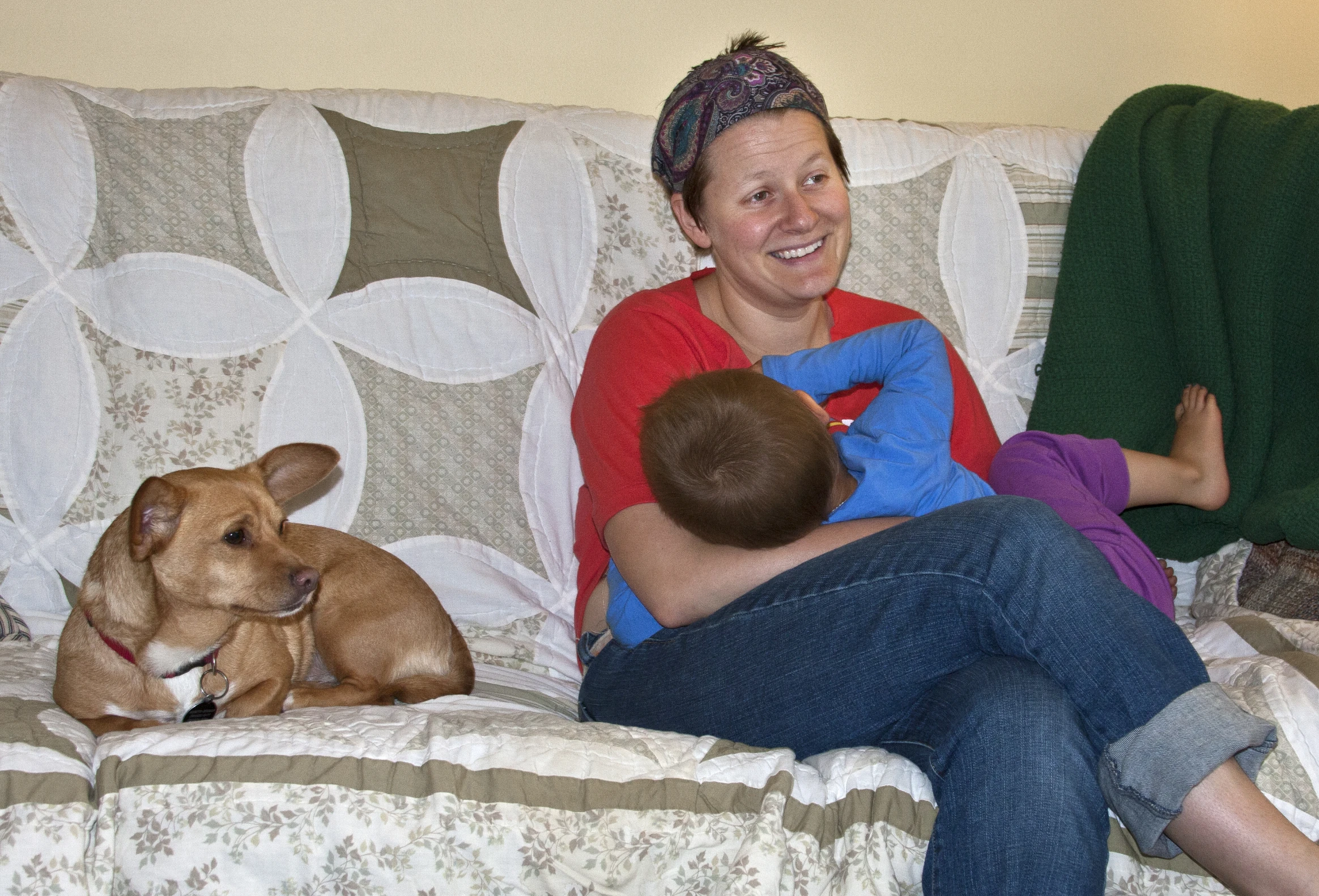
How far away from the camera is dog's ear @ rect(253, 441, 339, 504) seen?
5.21ft

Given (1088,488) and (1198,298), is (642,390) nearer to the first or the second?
(1088,488)

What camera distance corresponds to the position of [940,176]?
220 centimetres

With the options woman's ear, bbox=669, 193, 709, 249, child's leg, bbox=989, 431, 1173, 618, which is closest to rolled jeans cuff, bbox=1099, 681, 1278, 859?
child's leg, bbox=989, 431, 1173, 618

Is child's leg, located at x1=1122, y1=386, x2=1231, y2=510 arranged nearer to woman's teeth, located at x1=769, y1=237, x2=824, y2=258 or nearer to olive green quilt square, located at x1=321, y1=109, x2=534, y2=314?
woman's teeth, located at x1=769, y1=237, x2=824, y2=258

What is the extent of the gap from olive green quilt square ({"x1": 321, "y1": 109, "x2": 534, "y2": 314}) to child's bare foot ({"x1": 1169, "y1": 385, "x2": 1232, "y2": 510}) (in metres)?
1.23

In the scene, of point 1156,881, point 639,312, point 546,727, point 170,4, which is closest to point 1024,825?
point 1156,881

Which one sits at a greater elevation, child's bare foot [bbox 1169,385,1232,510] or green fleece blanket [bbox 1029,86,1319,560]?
green fleece blanket [bbox 1029,86,1319,560]

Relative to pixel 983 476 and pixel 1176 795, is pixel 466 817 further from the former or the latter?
pixel 983 476

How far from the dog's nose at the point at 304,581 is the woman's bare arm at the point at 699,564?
422 mm

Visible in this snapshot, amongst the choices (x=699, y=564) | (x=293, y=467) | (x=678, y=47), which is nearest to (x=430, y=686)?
(x=293, y=467)

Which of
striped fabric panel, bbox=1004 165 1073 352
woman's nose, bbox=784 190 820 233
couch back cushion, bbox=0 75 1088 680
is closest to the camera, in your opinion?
woman's nose, bbox=784 190 820 233

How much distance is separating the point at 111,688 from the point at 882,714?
101cm

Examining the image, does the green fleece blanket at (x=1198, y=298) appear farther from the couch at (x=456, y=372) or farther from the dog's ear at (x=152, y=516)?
the dog's ear at (x=152, y=516)

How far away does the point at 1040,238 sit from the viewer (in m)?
2.23
